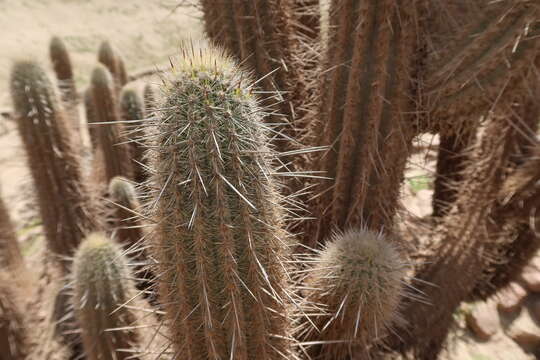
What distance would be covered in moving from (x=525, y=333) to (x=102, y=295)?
2.75 m

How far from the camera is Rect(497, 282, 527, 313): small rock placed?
3.25 meters

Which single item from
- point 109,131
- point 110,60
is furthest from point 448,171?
point 110,60

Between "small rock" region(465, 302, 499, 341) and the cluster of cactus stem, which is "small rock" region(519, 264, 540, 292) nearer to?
the cluster of cactus stem

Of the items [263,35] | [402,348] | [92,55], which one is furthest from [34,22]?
[402,348]

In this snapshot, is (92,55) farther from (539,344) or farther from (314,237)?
(539,344)

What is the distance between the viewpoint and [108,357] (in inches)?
88.0

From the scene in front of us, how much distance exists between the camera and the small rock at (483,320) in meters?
3.14

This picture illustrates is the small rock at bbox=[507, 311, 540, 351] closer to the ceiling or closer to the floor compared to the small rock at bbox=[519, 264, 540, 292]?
closer to the floor

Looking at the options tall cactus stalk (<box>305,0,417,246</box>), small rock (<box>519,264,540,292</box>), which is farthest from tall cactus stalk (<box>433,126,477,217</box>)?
tall cactus stalk (<box>305,0,417,246</box>)

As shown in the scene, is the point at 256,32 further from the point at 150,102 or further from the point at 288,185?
the point at 150,102

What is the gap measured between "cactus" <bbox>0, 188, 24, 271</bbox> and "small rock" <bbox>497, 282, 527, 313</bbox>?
332 centimetres

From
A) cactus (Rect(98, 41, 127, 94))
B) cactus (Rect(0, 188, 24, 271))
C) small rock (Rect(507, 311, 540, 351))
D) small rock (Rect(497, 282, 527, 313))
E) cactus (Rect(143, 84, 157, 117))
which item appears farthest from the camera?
cactus (Rect(98, 41, 127, 94))

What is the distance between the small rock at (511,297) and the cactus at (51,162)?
2844 millimetres

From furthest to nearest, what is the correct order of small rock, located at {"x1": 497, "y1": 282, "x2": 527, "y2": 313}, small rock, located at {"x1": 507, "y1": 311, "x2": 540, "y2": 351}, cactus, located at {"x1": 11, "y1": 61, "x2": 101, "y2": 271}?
small rock, located at {"x1": 497, "y1": 282, "x2": 527, "y2": 313}
small rock, located at {"x1": 507, "y1": 311, "x2": 540, "y2": 351}
cactus, located at {"x1": 11, "y1": 61, "x2": 101, "y2": 271}
